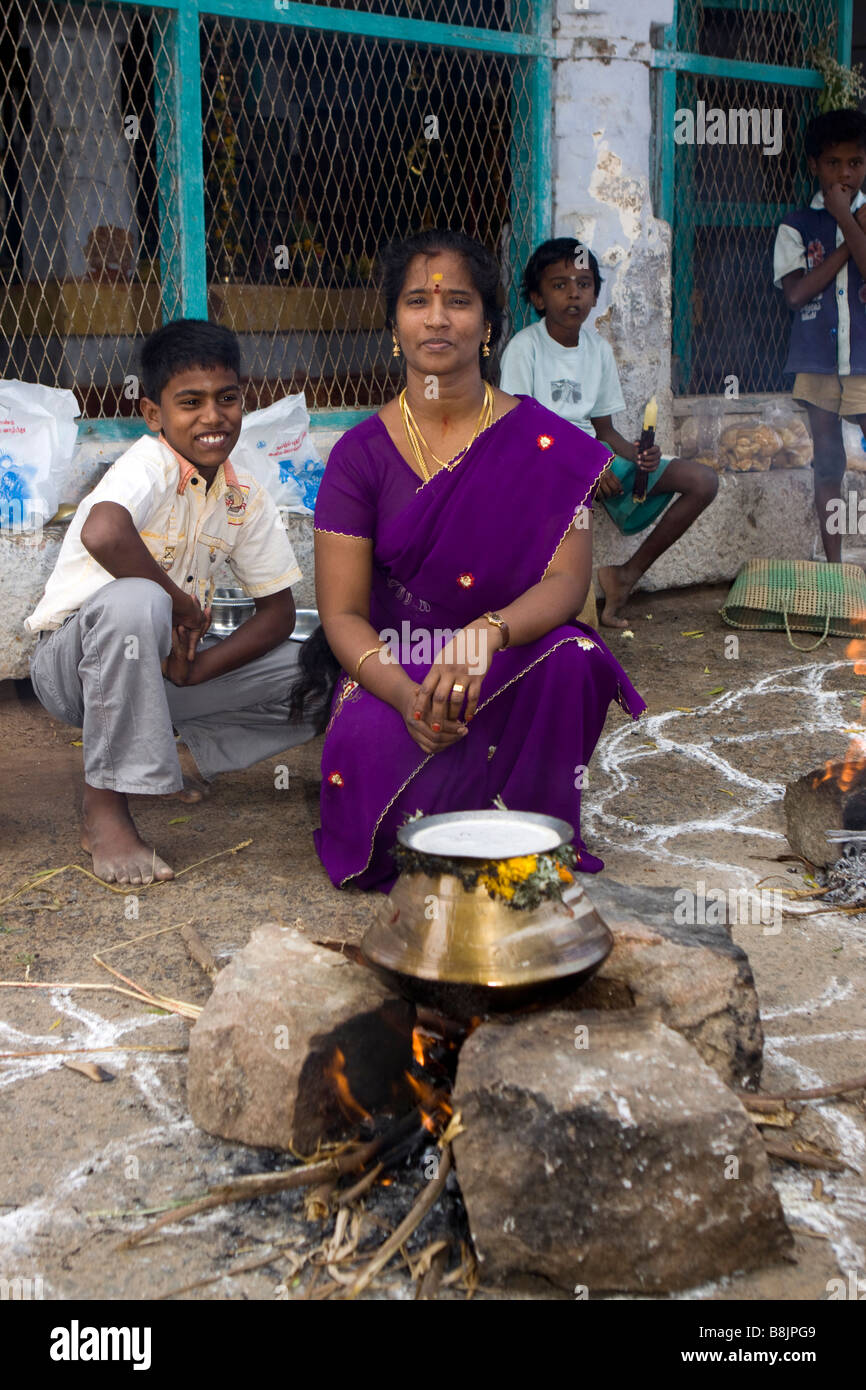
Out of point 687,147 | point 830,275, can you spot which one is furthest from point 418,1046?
point 687,147

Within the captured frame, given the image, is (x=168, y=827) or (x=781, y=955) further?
(x=168, y=827)

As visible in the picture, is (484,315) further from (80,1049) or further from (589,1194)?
(589,1194)

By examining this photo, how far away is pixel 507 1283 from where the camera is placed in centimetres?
202

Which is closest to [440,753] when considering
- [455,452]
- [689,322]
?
[455,452]

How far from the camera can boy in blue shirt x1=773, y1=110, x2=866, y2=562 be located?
640 cm

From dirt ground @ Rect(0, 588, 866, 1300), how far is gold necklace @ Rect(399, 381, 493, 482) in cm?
115

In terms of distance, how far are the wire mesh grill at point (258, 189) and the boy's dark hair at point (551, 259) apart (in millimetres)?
466

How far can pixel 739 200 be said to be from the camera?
704 cm

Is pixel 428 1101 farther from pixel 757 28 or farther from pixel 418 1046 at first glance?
pixel 757 28

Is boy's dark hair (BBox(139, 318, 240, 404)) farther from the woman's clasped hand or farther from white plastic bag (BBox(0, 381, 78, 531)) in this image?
white plastic bag (BBox(0, 381, 78, 531))

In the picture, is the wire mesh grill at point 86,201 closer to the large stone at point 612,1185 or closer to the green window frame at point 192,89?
the green window frame at point 192,89

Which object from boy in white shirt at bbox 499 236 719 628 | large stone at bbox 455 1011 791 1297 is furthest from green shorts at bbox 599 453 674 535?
large stone at bbox 455 1011 791 1297

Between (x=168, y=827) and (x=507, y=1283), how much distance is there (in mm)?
2206
